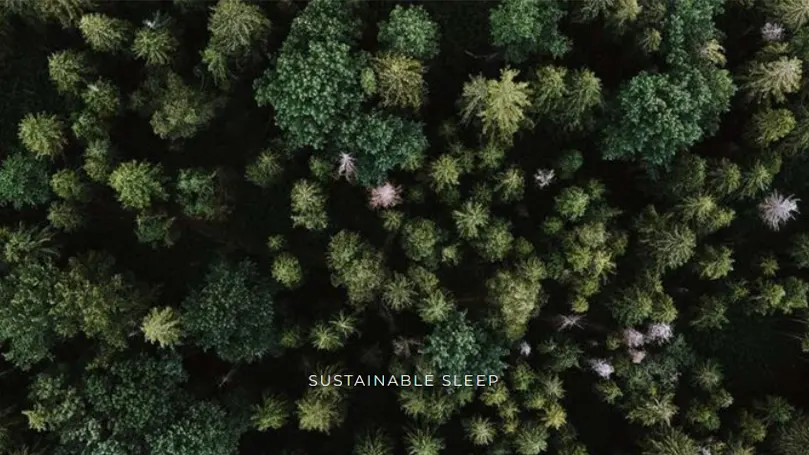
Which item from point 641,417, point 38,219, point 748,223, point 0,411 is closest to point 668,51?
point 748,223

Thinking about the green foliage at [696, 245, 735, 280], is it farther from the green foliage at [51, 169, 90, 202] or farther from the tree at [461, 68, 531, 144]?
the green foliage at [51, 169, 90, 202]

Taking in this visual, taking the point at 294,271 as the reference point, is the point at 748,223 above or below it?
above

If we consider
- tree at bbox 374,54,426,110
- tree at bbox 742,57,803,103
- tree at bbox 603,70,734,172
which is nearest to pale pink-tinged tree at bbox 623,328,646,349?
tree at bbox 603,70,734,172

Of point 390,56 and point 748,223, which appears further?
point 748,223

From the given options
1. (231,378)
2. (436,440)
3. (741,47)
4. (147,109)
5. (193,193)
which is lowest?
(436,440)

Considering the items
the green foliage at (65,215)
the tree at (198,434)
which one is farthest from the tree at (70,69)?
the tree at (198,434)

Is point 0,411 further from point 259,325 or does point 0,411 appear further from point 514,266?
point 514,266

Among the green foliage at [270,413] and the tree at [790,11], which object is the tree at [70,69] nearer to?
the green foliage at [270,413]
